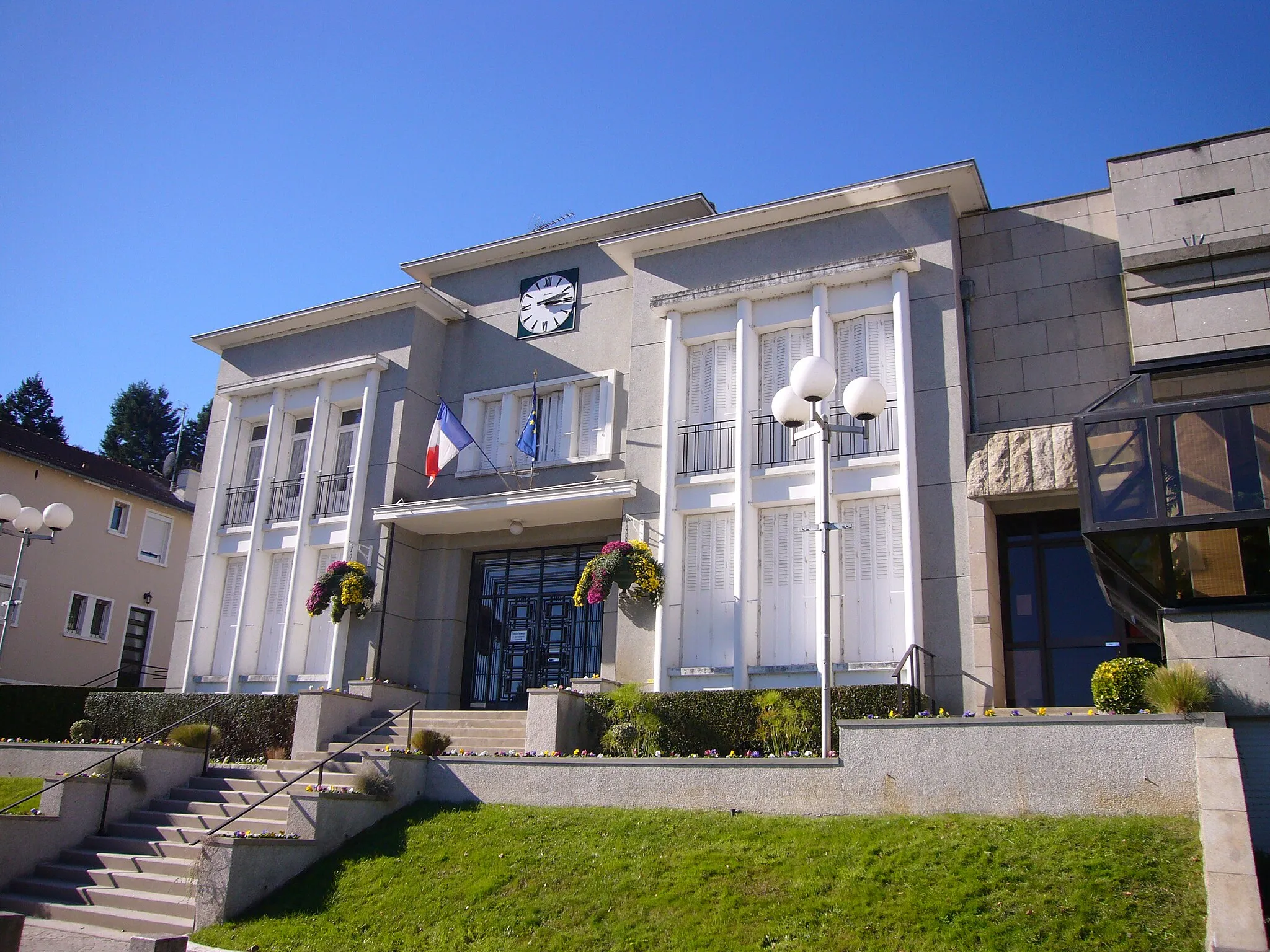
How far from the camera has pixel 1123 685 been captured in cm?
1077

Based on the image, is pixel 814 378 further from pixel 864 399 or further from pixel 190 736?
pixel 190 736

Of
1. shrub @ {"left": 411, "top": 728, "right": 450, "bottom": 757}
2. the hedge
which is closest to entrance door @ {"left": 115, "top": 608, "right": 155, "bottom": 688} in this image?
the hedge

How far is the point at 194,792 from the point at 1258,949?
12709mm

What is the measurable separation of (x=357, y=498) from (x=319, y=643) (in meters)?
2.74

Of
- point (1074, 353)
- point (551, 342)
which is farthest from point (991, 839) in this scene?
point (551, 342)

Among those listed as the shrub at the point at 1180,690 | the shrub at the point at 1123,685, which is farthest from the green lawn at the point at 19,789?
the shrub at the point at 1180,690

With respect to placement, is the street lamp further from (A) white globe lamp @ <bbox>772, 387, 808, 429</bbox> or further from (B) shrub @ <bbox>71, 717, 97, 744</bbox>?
(B) shrub @ <bbox>71, 717, 97, 744</bbox>

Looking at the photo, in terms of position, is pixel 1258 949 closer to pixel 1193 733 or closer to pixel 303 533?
pixel 1193 733

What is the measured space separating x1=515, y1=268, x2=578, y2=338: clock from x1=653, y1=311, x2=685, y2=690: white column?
2.83 m

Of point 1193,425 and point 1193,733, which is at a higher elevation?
point 1193,425

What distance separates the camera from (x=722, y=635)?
637 inches

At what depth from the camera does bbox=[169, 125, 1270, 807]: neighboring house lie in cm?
1428

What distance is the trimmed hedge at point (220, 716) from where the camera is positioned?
17234 millimetres

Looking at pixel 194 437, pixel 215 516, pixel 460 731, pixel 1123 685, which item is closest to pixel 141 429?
pixel 194 437
